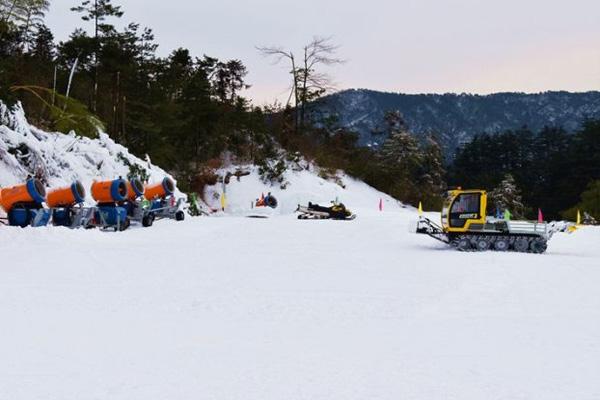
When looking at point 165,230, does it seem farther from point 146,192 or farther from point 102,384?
point 102,384

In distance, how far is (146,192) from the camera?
21.0 metres

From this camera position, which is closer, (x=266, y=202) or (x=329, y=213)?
(x=329, y=213)

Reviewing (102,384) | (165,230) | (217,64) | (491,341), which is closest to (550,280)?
(491,341)

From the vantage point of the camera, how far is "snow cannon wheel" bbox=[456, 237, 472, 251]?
1488cm

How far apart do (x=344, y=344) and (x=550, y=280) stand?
553 cm

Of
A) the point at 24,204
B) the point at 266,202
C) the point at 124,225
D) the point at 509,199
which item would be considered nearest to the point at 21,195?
the point at 24,204

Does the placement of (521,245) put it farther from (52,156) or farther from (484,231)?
Result: (52,156)

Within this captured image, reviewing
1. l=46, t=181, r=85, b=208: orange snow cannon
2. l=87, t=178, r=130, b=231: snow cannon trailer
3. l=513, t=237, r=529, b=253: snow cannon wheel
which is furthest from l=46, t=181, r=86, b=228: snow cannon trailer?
l=513, t=237, r=529, b=253: snow cannon wheel

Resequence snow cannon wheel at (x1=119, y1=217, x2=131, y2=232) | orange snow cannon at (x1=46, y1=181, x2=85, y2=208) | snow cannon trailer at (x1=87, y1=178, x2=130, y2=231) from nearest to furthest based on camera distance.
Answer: orange snow cannon at (x1=46, y1=181, x2=85, y2=208)
snow cannon trailer at (x1=87, y1=178, x2=130, y2=231)
snow cannon wheel at (x1=119, y1=217, x2=131, y2=232)

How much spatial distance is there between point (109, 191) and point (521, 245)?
1218cm

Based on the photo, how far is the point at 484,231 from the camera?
14938 millimetres

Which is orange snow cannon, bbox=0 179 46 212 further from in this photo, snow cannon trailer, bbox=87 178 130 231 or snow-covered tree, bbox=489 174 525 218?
snow-covered tree, bbox=489 174 525 218

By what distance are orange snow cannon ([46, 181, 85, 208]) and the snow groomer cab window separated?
10.6m

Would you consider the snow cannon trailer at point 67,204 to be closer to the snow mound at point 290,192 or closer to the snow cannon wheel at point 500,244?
the snow cannon wheel at point 500,244
